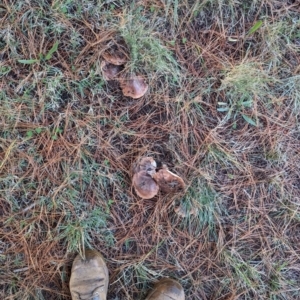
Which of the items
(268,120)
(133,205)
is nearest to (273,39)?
(268,120)

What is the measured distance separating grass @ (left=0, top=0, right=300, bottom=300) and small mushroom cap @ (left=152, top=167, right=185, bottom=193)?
5 cm

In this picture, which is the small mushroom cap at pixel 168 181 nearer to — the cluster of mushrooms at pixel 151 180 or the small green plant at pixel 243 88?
the cluster of mushrooms at pixel 151 180

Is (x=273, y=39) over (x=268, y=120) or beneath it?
over

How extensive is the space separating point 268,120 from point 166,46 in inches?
24.4

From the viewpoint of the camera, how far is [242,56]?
215 centimetres

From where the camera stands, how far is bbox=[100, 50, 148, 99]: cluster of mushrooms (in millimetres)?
2086

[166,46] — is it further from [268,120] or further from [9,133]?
[9,133]

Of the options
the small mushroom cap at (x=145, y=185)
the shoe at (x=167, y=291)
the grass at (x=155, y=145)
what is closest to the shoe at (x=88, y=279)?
the grass at (x=155, y=145)

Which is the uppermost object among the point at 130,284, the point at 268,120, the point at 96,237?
the point at 268,120

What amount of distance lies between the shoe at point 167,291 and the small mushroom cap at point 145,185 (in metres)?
0.43

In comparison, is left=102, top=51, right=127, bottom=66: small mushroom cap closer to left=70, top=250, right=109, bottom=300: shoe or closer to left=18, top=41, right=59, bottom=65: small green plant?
left=18, top=41, right=59, bottom=65: small green plant

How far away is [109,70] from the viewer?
210cm

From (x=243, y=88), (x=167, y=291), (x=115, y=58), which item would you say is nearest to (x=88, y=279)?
(x=167, y=291)

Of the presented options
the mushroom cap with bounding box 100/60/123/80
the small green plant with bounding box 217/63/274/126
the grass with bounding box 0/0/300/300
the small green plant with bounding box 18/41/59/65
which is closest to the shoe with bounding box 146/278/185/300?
the grass with bounding box 0/0/300/300
